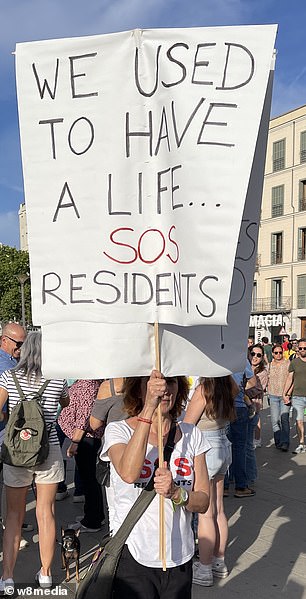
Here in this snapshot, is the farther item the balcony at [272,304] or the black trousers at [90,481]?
the balcony at [272,304]

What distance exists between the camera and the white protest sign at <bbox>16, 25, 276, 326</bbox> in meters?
2.13

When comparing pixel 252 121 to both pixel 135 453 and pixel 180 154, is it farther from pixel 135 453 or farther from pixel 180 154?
pixel 135 453

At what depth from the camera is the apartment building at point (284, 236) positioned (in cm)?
3622

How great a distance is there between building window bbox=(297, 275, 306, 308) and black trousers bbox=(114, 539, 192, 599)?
3537 cm

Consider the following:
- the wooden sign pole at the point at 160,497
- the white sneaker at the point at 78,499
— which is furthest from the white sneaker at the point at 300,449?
the wooden sign pole at the point at 160,497

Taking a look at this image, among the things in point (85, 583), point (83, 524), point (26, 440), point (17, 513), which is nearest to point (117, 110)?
point (85, 583)

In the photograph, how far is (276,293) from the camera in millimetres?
38844

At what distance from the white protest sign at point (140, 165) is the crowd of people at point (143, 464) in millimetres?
396

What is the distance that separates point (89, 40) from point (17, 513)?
3.06 m

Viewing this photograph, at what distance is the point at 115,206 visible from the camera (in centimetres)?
217

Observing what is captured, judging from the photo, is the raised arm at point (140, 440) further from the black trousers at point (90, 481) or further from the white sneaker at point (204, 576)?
the black trousers at point (90, 481)

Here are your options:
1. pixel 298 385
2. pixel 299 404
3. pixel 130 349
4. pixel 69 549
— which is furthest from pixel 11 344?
pixel 299 404

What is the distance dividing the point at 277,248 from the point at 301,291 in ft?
12.7

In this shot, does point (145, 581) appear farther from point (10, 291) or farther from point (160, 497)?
point (10, 291)
